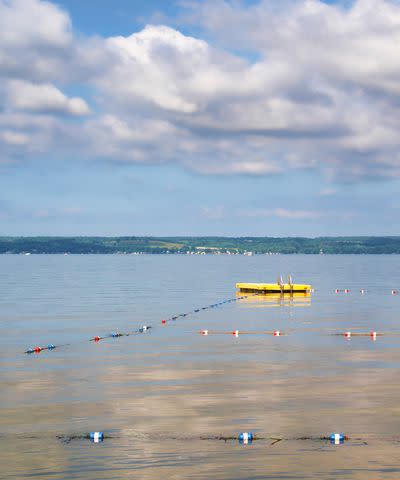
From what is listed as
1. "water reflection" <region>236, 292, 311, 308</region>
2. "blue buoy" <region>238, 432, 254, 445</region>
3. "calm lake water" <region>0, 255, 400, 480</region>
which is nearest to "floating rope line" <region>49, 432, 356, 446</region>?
"blue buoy" <region>238, 432, 254, 445</region>

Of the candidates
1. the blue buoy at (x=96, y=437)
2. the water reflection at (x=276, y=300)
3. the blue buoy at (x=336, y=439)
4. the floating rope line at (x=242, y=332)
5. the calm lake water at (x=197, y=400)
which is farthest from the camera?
the water reflection at (x=276, y=300)

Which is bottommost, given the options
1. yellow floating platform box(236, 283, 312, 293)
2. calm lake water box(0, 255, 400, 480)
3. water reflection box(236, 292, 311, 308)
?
calm lake water box(0, 255, 400, 480)

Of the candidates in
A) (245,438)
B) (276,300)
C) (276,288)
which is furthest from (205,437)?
(276,288)

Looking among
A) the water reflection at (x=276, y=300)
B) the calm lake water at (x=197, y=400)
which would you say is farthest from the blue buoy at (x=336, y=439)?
the water reflection at (x=276, y=300)

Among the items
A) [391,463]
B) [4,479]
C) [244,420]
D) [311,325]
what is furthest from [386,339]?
[4,479]

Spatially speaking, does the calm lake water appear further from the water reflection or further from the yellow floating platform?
the yellow floating platform

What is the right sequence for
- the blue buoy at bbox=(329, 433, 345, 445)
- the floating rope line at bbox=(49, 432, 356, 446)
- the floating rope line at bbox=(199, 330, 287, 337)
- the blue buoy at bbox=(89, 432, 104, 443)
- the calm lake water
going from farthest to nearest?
the floating rope line at bbox=(199, 330, 287, 337) < the blue buoy at bbox=(89, 432, 104, 443) < the floating rope line at bbox=(49, 432, 356, 446) < the blue buoy at bbox=(329, 433, 345, 445) < the calm lake water

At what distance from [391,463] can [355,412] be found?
9055mm

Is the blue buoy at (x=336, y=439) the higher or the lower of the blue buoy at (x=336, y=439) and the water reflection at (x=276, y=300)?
the lower

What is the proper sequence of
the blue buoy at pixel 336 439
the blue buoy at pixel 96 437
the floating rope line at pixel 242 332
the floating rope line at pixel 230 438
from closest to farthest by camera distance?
the blue buoy at pixel 336 439 → the floating rope line at pixel 230 438 → the blue buoy at pixel 96 437 → the floating rope line at pixel 242 332

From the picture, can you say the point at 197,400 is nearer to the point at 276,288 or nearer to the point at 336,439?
the point at 336,439

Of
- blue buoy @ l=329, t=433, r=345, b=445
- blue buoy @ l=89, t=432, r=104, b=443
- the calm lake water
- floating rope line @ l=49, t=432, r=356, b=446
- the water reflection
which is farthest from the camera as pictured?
the water reflection

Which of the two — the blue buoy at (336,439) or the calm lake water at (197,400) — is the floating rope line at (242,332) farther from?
the blue buoy at (336,439)

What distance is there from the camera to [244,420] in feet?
125
